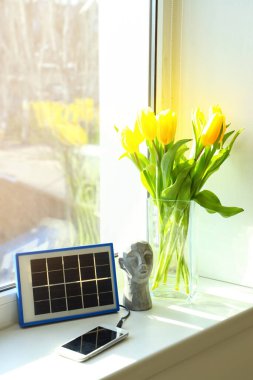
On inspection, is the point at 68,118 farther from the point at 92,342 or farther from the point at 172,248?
the point at 92,342

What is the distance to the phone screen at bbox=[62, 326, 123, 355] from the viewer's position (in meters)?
1.09

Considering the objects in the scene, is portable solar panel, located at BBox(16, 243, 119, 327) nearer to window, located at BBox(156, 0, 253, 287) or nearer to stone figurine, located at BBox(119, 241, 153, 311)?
stone figurine, located at BBox(119, 241, 153, 311)

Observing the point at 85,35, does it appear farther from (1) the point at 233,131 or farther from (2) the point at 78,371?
(2) the point at 78,371

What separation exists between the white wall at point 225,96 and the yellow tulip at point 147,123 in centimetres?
24

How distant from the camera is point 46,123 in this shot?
1.34m

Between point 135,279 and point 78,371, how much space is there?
1.07ft

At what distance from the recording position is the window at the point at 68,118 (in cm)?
127

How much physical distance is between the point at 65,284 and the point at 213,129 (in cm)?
50

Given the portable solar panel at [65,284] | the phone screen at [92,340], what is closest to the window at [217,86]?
the portable solar panel at [65,284]

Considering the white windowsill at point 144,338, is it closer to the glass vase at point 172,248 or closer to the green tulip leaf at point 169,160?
the glass vase at point 172,248

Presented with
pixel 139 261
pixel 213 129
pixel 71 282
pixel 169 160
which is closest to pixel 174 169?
pixel 169 160

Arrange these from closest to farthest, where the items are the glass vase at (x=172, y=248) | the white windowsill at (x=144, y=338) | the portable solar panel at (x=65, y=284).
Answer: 1. the white windowsill at (x=144, y=338)
2. the portable solar panel at (x=65, y=284)
3. the glass vase at (x=172, y=248)

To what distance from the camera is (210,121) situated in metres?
1.27

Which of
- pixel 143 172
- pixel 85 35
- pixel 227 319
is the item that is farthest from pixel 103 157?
pixel 227 319
